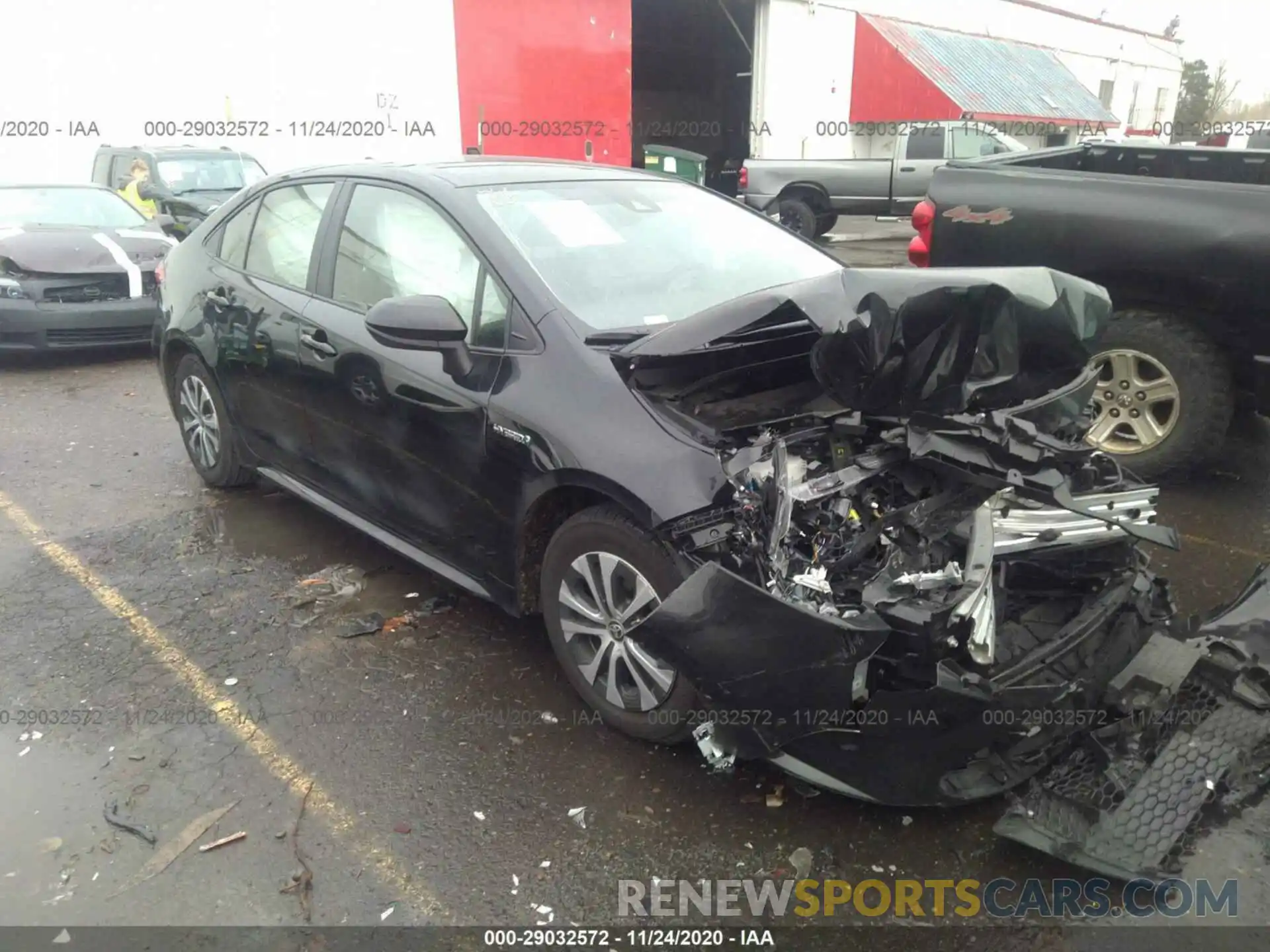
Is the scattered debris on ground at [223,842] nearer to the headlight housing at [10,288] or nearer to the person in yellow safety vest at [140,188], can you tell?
the headlight housing at [10,288]

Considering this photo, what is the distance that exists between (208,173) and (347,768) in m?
11.4

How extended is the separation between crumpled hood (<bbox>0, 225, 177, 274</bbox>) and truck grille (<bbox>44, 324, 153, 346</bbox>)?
1.60 feet

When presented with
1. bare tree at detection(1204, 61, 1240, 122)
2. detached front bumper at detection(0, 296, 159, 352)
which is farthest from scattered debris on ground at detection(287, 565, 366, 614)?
bare tree at detection(1204, 61, 1240, 122)

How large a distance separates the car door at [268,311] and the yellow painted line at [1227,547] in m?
3.99

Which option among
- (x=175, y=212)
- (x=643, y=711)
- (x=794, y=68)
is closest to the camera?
(x=643, y=711)

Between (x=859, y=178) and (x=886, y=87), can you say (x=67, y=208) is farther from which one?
(x=886, y=87)

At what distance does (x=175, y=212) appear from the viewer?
11.2 m

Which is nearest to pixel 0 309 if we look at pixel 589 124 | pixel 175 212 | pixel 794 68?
pixel 175 212

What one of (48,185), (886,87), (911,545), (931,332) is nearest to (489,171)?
(931,332)

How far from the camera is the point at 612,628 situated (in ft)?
9.45

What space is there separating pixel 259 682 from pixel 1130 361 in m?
4.30

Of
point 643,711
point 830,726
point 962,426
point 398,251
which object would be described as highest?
point 398,251

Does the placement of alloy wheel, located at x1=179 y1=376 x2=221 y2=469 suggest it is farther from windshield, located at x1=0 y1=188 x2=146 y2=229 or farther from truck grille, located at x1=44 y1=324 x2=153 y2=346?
windshield, located at x1=0 y1=188 x2=146 y2=229

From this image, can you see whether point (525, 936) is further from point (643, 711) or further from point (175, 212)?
point (175, 212)
